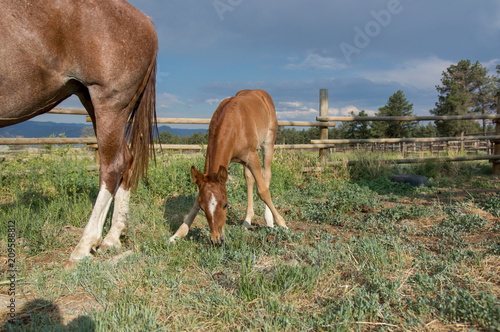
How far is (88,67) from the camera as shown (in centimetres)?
285

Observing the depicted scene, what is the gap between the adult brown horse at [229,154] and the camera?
2.91 metres

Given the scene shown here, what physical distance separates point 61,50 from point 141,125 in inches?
45.2

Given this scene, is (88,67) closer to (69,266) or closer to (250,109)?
(69,266)

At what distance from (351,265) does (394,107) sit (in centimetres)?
5652

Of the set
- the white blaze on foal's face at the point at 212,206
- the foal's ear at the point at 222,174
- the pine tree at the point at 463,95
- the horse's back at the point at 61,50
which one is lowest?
the white blaze on foal's face at the point at 212,206

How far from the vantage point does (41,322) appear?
1.92m

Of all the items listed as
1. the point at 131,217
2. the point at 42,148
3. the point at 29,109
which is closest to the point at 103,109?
the point at 29,109

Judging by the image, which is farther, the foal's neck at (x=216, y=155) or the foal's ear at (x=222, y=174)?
the foal's neck at (x=216, y=155)

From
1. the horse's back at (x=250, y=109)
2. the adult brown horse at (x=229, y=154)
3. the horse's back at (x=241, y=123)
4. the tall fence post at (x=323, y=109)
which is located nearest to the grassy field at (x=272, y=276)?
the adult brown horse at (x=229, y=154)

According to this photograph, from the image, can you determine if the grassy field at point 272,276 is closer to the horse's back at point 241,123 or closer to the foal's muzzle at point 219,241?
the foal's muzzle at point 219,241

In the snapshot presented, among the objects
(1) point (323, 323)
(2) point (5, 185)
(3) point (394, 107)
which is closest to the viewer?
(1) point (323, 323)

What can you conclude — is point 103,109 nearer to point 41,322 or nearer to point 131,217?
point 131,217

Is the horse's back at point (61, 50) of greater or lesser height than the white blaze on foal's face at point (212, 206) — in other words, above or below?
above

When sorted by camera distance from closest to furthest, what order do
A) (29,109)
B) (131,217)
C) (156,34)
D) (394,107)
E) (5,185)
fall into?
(29,109)
(156,34)
(131,217)
(5,185)
(394,107)
